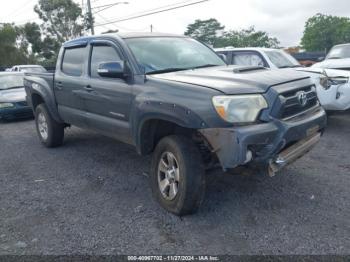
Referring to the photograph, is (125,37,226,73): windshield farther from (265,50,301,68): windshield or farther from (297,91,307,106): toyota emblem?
(265,50,301,68): windshield

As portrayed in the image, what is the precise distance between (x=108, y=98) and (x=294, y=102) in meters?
2.17

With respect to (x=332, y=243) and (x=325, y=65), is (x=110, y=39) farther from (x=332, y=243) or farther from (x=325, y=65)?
(x=325, y=65)

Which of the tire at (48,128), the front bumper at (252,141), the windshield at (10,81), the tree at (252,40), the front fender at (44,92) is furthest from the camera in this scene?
the tree at (252,40)

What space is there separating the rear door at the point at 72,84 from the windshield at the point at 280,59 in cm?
458

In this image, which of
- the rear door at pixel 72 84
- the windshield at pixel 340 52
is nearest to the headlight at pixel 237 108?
the rear door at pixel 72 84

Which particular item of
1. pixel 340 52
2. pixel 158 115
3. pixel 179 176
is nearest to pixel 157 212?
pixel 179 176

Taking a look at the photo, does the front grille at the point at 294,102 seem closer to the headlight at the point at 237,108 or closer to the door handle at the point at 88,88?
the headlight at the point at 237,108

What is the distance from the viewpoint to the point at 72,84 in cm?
538

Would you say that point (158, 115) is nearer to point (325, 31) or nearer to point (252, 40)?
point (252, 40)

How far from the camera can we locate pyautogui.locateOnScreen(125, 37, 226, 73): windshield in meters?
4.32

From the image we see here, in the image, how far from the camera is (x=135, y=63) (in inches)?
167

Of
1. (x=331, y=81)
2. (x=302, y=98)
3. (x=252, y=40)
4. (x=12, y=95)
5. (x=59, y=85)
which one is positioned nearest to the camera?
(x=302, y=98)

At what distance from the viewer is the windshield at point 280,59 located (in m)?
8.35

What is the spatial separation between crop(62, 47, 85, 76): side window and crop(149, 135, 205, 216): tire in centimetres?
214
